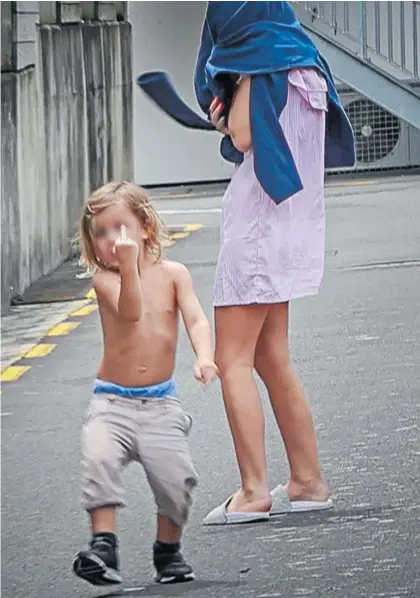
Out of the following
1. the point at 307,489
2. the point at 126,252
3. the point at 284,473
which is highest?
the point at 126,252

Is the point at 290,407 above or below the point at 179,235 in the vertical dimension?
above

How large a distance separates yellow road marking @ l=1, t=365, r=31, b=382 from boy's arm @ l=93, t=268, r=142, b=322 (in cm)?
458

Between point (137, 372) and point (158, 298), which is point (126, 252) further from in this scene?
point (137, 372)

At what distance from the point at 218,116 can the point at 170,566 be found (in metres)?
1.63

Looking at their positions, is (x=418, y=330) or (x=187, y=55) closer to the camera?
(x=418, y=330)

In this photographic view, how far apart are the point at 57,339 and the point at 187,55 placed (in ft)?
42.2

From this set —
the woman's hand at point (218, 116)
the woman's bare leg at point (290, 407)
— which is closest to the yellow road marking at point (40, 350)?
the woman's bare leg at point (290, 407)

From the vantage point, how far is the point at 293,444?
652 cm

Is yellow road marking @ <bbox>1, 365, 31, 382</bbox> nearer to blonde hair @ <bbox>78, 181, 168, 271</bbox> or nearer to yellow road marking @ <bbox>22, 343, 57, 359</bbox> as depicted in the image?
yellow road marking @ <bbox>22, 343, 57, 359</bbox>

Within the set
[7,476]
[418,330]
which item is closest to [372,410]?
[7,476]

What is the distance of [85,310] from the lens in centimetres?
1274

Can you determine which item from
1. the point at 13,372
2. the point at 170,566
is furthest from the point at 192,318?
the point at 13,372

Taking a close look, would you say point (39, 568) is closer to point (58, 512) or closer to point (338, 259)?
point (58, 512)

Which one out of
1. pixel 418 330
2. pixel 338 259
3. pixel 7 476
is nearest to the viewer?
pixel 7 476
